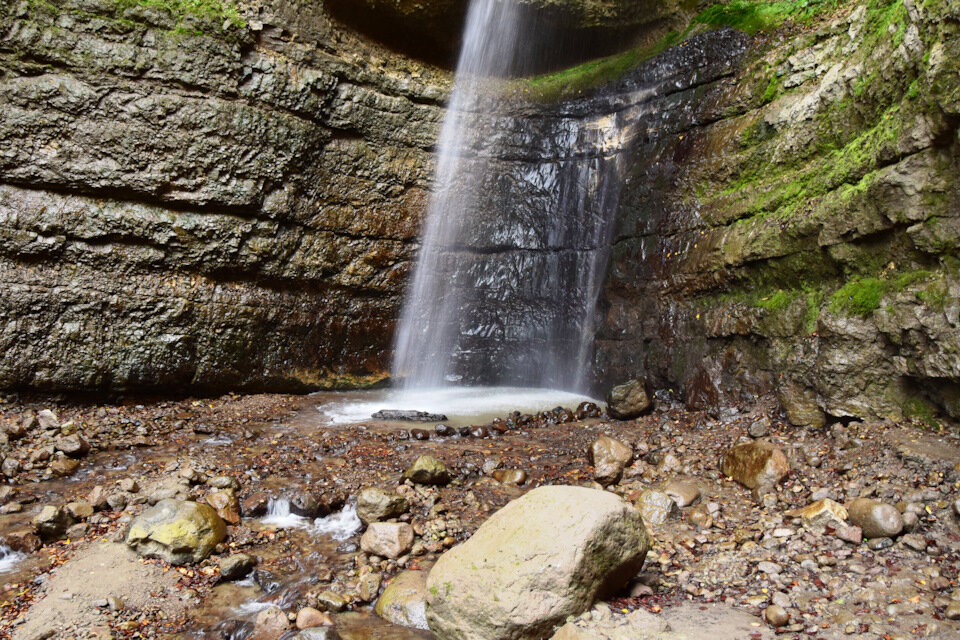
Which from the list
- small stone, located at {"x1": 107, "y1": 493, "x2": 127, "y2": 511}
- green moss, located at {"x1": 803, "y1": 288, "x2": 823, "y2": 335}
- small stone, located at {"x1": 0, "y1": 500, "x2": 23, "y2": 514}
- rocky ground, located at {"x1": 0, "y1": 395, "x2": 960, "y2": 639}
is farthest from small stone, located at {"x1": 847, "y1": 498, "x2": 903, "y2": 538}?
small stone, located at {"x1": 0, "y1": 500, "x2": 23, "y2": 514}

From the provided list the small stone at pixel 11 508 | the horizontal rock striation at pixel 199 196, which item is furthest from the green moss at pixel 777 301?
the small stone at pixel 11 508

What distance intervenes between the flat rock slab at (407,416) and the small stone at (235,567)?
4.67 m

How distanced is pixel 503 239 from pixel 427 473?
758cm

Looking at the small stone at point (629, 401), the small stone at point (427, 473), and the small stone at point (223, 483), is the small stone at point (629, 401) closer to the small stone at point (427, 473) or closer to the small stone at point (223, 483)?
the small stone at point (427, 473)

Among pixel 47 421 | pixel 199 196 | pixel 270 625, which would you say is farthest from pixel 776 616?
pixel 199 196

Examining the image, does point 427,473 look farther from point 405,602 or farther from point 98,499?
point 98,499

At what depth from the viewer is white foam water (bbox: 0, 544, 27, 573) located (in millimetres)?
4518

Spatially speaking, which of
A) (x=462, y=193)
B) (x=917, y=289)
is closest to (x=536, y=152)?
(x=462, y=193)

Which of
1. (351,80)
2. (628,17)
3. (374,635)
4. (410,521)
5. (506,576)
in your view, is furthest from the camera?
(628,17)

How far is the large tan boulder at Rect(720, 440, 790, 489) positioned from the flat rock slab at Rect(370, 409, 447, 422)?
4.76 m

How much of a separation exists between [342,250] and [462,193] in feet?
10.0

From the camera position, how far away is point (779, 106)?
8320 millimetres

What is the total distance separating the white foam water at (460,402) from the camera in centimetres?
977

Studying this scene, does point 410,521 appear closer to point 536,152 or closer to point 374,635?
point 374,635
